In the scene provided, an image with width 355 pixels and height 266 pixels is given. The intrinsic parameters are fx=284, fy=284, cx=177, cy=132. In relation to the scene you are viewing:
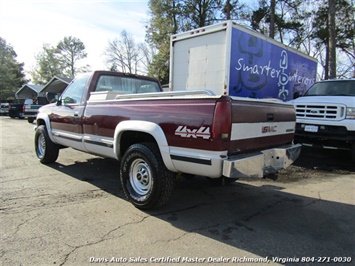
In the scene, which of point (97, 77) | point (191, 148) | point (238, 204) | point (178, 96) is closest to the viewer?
point (191, 148)

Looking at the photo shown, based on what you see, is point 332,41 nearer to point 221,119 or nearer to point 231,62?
point 231,62

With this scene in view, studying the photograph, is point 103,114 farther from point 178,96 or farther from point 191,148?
point 191,148

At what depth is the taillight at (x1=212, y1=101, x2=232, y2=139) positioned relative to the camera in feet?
10.1

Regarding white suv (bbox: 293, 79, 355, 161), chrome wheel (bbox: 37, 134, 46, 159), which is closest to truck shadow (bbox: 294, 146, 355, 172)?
white suv (bbox: 293, 79, 355, 161)

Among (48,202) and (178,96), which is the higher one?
(178,96)

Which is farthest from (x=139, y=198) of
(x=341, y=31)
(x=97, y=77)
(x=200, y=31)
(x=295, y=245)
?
(x=341, y=31)

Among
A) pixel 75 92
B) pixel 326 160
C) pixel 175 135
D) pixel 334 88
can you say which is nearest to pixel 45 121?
pixel 75 92

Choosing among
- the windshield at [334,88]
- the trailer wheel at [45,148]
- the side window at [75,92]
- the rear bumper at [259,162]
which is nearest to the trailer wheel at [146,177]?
the rear bumper at [259,162]

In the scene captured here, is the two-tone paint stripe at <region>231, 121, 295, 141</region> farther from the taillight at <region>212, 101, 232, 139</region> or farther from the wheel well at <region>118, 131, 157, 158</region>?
the wheel well at <region>118, 131, 157, 158</region>

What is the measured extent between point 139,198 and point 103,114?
60.8 inches

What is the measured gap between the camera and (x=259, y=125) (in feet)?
12.2

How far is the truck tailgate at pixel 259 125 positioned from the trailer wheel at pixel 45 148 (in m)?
4.76

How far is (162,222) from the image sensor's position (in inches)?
144

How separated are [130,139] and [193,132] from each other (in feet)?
4.86
